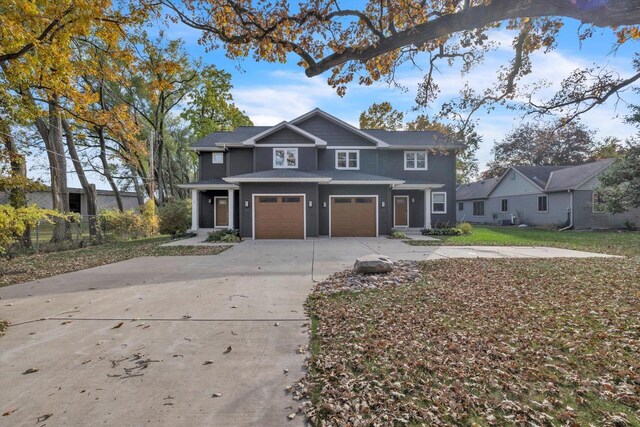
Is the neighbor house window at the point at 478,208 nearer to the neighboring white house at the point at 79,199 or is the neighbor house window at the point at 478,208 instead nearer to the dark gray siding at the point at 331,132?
the dark gray siding at the point at 331,132

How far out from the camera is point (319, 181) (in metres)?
16.5

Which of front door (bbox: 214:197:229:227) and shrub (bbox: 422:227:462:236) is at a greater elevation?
front door (bbox: 214:197:229:227)

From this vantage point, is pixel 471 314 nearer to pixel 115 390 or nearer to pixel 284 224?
pixel 115 390

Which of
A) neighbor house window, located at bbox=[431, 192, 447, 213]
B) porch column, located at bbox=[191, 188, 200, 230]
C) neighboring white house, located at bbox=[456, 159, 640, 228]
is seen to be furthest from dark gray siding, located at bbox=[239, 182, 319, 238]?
neighboring white house, located at bbox=[456, 159, 640, 228]

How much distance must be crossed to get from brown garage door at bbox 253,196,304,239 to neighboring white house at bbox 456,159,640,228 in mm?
18198

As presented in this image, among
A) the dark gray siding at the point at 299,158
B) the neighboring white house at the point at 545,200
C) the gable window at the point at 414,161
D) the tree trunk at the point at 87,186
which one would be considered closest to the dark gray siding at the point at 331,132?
the dark gray siding at the point at 299,158

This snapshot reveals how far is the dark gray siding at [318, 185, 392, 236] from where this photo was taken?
17641 millimetres

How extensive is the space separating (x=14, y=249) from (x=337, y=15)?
15.0m

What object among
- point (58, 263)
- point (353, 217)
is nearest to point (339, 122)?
point (353, 217)

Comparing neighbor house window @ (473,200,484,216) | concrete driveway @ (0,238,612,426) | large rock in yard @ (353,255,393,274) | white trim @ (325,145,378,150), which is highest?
white trim @ (325,145,378,150)

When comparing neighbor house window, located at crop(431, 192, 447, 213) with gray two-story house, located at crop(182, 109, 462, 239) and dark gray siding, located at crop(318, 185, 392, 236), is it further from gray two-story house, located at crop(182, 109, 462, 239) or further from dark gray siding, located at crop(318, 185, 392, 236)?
dark gray siding, located at crop(318, 185, 392, 236)

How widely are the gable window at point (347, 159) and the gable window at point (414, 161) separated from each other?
3.44m

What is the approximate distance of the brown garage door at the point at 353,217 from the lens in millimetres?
17766

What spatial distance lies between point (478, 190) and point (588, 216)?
12.1 metres
